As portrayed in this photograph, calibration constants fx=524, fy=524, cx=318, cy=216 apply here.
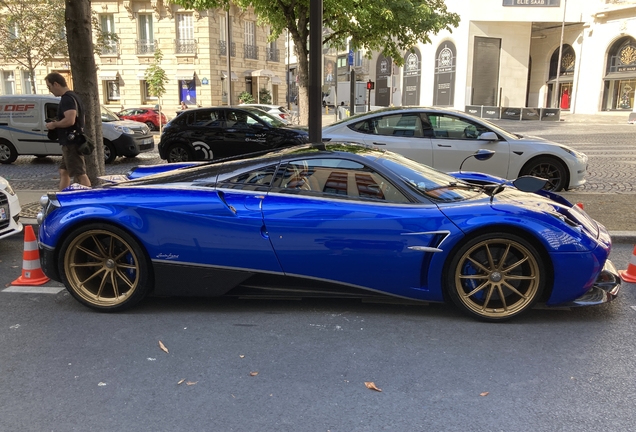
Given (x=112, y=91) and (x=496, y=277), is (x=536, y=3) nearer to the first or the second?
(x=112, y=91)

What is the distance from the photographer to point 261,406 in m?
2.94

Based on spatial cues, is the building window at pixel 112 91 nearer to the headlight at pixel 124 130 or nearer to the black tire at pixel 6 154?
the black tire at pixel 6 154

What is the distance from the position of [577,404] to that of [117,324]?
3.22 m

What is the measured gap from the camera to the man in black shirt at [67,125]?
23.2 ft

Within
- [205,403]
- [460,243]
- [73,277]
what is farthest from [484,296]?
[73,277]

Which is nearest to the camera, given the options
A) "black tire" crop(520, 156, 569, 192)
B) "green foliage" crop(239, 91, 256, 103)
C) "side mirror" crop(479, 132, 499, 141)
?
"side mirror" crop(479, 132, 499, 141)

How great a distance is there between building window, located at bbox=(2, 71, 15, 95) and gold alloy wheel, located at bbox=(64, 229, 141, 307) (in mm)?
42149

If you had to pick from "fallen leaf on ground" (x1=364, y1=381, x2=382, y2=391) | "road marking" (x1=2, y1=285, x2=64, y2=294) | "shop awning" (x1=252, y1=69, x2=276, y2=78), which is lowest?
"road marking" (x1=2, y1=285, x2=64, y2=294)

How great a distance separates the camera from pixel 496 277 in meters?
3.94

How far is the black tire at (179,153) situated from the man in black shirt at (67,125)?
5.74 m

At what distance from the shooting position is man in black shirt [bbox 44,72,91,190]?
707 cm

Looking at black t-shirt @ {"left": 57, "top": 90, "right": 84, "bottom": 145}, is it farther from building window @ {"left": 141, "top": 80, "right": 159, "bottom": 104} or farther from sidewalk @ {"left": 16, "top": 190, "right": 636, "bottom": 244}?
building window @ {"left": 141, "top": 80, "right": 159, "bottom": 104}

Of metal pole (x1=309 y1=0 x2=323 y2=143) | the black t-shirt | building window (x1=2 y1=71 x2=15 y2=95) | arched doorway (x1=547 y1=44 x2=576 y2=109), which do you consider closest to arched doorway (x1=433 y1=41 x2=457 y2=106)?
arched doorway (x1=547 y1=44 x2=576 y2=109)

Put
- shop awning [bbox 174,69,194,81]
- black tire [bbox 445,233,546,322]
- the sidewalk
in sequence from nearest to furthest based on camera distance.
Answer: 1. black tire [bbox 445,233,546,322]
2. the sidewalk
3. shop awning [bbox 174,69,194,81]
